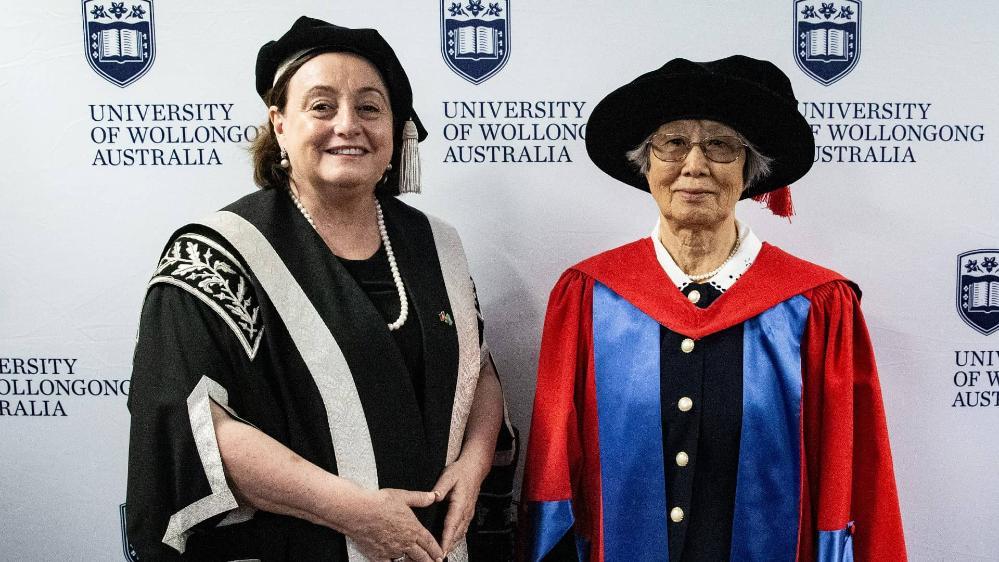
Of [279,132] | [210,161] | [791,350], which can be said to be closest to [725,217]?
[791,350]

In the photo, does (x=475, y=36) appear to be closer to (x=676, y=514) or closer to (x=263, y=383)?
(x=263, y=383)

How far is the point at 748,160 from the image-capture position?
1.81 m

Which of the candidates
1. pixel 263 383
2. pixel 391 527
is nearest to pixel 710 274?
pixel 391 527

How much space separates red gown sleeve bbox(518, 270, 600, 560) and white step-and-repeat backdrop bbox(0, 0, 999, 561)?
0.49 metres

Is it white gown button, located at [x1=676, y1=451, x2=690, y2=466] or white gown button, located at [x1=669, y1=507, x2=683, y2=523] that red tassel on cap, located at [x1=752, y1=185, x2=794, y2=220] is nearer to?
white gown button, located at [x1=676, y1=451, x2=690, y2=466]

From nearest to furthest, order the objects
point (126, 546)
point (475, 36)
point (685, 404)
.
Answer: point (685, 404), point (475, 36), point (126, 546)

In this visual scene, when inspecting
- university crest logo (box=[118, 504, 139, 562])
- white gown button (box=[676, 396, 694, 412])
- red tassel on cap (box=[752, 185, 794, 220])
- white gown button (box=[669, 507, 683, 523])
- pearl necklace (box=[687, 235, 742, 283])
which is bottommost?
university crest logo (box=[118, 504, 139, 562])

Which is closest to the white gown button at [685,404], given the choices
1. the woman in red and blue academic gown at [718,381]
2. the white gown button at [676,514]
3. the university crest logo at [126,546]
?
the woman in red and blue academic gown at [718,381]

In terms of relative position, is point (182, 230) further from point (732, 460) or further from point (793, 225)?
point (793, 225)

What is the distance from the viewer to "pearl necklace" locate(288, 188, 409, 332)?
1.69 metres

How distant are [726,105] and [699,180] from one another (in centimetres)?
17

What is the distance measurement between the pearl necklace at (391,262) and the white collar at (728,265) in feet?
1.96

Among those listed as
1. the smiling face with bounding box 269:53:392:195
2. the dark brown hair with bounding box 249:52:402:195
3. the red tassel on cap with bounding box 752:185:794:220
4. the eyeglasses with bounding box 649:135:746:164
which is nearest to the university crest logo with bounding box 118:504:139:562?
the dark brown hair with bounding box 249:52:402:195

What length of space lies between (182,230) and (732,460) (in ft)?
4.15
